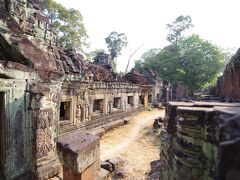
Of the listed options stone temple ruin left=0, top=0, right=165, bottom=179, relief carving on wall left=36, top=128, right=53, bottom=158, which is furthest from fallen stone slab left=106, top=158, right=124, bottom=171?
relief carving on wall left=36, top=128, right=53, bottom=158

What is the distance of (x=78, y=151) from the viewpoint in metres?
3.32

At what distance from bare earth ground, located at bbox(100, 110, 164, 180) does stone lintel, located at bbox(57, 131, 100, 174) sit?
93.6 inches

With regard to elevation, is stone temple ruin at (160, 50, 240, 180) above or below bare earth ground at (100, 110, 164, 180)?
above

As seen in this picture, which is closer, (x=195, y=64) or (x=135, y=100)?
(x=135, y=100)

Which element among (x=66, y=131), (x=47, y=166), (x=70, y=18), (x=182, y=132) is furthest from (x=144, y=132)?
(x=70, y=18)

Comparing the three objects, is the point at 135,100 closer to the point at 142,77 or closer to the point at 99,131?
the point at 142,77

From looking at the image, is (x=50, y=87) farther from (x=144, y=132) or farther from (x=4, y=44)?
(x=144, y=132)

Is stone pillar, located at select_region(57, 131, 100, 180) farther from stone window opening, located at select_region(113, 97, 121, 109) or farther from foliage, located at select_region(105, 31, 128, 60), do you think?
foliage, located at select_region(105, 31, 128, 60)

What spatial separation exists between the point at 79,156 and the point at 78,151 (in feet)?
0.30

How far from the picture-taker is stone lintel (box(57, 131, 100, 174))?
3.33m

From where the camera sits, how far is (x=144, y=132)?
10.7 metres

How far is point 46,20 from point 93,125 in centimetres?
577

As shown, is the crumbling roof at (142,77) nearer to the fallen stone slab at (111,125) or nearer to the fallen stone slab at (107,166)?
the fallen stone slab at (111,125)

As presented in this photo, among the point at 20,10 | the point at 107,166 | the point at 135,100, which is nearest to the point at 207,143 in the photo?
the point at 107,166
